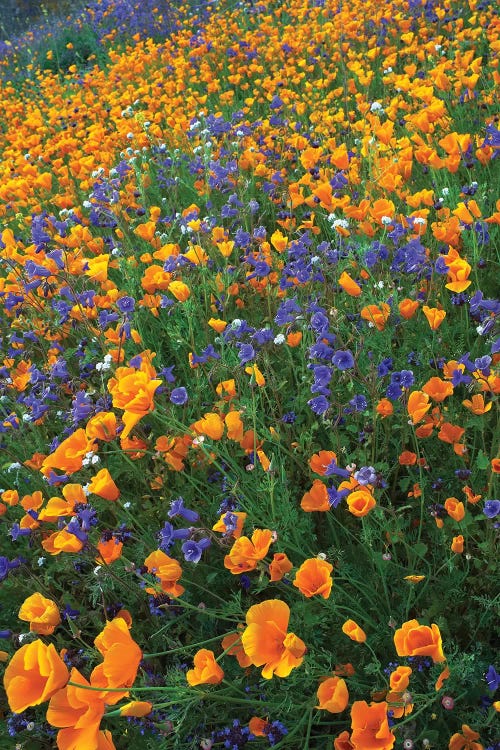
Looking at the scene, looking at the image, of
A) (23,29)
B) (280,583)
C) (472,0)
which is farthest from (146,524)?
(23,29)

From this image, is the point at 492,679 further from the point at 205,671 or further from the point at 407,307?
the point at 407,307

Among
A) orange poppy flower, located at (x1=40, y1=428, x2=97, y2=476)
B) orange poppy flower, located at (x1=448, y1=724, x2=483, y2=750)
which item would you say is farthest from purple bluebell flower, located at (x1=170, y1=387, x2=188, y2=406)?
orange poppy flower, located at (x1=448, y1=724, x2=483, y2=750)

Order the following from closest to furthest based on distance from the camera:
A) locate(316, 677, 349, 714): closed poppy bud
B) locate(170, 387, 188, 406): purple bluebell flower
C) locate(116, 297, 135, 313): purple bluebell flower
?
locate(316, 677, 349, 714): closed poppy bud, locate(170, 387, 188, 406): purple bluebell flower, locate(116, 297, 135, 313): purple bluebell flower

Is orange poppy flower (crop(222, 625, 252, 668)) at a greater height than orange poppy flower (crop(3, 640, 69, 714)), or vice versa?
orange poppy flower (crop(3, 640, 69, 714))

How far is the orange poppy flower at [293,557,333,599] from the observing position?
4.25 ft

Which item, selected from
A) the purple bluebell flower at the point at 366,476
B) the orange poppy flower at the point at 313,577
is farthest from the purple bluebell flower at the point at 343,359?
the orange poppy flower at the point at 313,577

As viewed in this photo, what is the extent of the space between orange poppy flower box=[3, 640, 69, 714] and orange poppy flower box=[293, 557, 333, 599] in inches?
19.3

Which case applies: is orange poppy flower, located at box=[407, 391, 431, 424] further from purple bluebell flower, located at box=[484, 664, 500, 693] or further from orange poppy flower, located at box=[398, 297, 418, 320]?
purple bluebell flower, located at box=[484, 664, 500, 693]

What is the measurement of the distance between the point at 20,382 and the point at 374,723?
191cm

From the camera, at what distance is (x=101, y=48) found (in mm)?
10906

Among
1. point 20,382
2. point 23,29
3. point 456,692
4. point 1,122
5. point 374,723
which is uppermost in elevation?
point 23,29

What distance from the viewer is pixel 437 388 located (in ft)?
5.82

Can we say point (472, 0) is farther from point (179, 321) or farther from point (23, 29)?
point (23, 29)

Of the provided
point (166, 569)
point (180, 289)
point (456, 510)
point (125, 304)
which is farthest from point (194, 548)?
point (125, 304)
